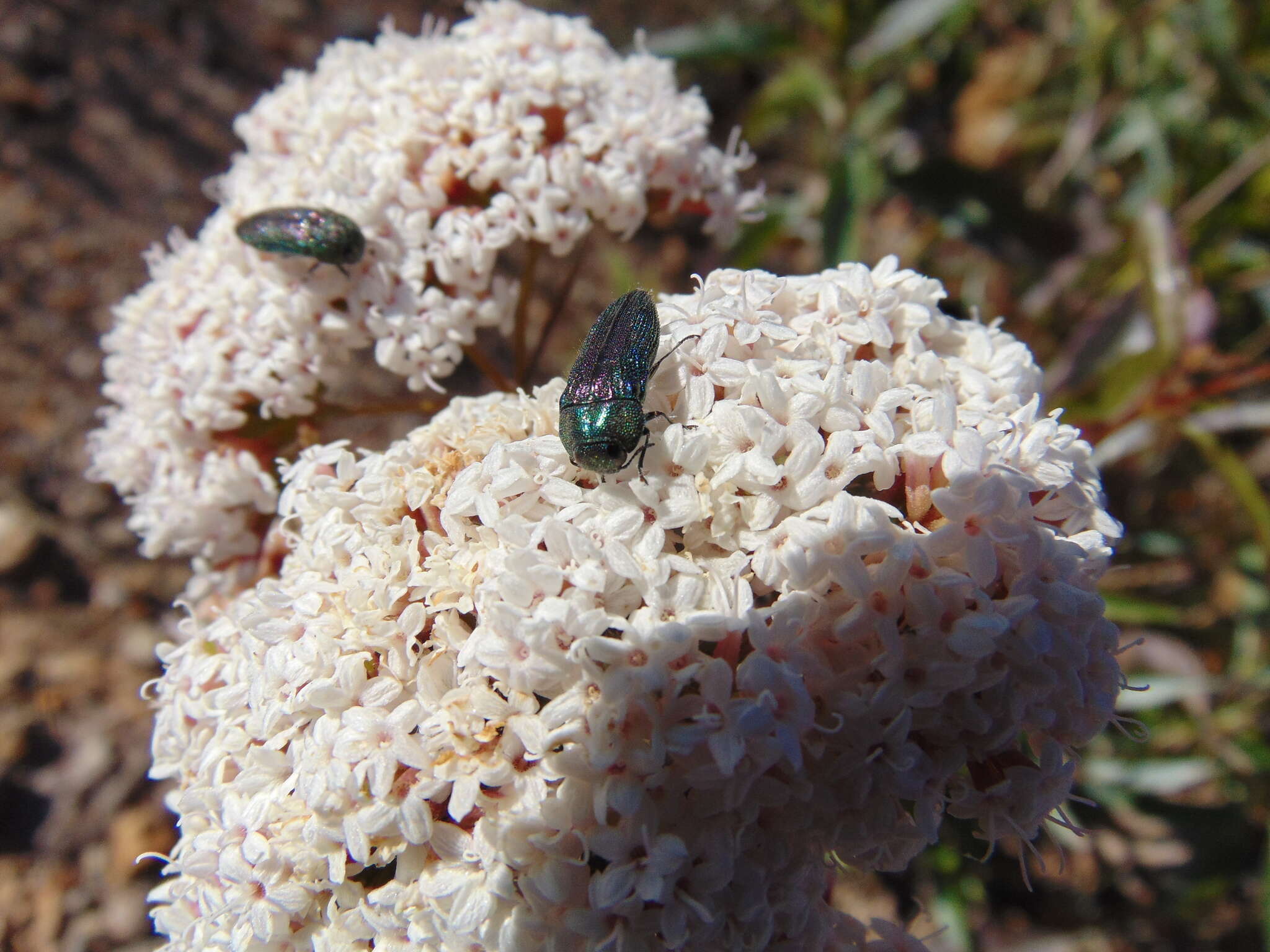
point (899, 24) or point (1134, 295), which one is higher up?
point (899, 24)

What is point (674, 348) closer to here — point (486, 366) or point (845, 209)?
point (486, 366)

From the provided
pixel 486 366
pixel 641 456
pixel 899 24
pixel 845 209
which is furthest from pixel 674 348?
pixel 899 24

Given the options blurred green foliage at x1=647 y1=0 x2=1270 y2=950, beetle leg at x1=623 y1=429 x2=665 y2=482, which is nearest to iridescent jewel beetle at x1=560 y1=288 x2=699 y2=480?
beetle leg at x1=623 y1=429 x2=665 y2=482

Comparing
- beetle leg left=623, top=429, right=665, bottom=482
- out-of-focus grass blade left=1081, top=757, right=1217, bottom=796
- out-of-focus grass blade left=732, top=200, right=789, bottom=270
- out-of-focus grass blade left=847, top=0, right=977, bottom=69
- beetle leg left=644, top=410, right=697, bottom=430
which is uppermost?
out-of-focus grass blade left=847, top=0, right=977, bottom=69

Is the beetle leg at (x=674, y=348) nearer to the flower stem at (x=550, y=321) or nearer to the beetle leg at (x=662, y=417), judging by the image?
the beetle leg at (x=662, y=417)

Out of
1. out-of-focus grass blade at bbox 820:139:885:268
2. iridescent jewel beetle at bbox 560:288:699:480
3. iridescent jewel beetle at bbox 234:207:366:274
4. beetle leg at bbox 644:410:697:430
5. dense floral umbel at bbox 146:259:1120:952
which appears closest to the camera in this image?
dense floral umbel at bbox 146:259:1120:952

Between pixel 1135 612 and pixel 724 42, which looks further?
pixel 724 42

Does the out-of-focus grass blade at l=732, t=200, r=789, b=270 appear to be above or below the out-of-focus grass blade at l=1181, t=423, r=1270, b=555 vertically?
above

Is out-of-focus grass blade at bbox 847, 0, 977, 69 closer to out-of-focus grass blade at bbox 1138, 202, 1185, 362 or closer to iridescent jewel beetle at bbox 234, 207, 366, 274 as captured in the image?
out-of-focus grass blade at bbox 1138, 202, 1185, 362
